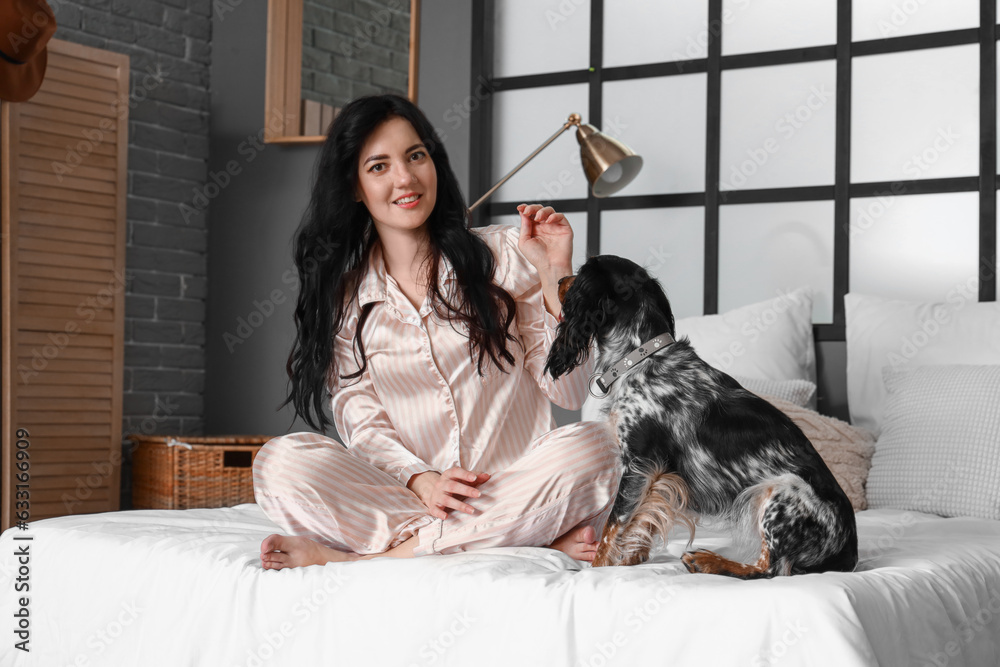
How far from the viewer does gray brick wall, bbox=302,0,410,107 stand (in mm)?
4402

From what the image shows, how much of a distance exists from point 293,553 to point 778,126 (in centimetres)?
243

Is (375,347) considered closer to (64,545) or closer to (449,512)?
(449,512)

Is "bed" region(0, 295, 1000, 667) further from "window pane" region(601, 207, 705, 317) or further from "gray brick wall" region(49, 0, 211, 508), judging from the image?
"gray brick wall" region(49, 0, 211, 508)

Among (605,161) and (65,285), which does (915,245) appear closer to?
(605,161)

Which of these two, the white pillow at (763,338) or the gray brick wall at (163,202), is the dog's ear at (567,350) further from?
the gray brick wall at (163,202)

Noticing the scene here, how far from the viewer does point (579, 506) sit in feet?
6.37

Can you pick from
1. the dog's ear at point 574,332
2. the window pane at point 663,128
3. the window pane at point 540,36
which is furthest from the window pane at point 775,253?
the dog's ear at point 574,332

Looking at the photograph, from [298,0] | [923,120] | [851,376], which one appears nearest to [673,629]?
[851,376]

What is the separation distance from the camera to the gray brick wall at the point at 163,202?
421 centimetres

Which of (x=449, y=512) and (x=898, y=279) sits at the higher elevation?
(x=898, y=279)

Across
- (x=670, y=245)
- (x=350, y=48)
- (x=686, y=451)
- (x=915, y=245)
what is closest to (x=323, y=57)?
(x=350, y=48)

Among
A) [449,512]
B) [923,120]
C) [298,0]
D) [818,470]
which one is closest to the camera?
[818,470]

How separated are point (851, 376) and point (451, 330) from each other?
146 centimetres

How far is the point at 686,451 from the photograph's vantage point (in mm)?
1697
